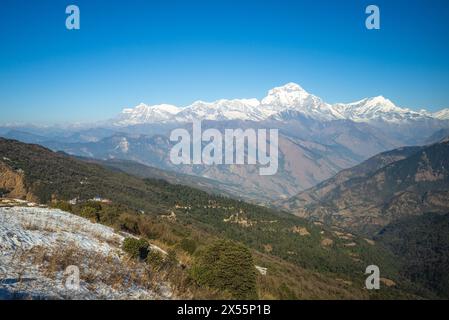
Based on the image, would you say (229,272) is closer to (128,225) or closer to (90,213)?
(128,225)

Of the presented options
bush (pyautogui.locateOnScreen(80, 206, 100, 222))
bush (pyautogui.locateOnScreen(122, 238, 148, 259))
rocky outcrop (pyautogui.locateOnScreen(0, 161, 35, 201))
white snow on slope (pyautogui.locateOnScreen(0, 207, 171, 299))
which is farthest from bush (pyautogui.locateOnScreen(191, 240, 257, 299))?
rocky outcrop (pyautogui.locateOnScreen(0, 161, 35, 201))

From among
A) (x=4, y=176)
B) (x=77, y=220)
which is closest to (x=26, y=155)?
(x=4, y=176)

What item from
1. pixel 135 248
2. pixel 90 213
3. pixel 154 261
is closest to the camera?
pixel 154 261

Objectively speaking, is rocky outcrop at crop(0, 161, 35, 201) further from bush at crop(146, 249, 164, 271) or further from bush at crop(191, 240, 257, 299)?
bush at crop(191, 240, 257, 299)

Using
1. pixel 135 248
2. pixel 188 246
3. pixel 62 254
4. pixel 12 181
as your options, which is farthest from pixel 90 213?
pixel 12 181

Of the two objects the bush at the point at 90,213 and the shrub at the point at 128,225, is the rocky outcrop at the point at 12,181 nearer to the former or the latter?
the shrub at the point at 128,225
